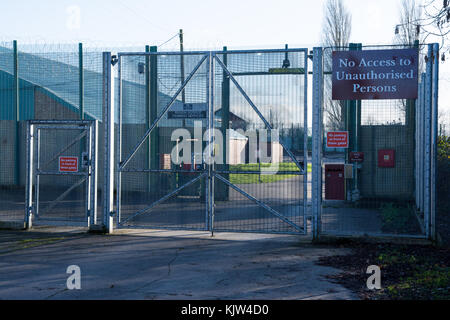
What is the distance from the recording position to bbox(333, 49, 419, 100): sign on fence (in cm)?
906

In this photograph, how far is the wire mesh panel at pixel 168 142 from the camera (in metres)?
10.1

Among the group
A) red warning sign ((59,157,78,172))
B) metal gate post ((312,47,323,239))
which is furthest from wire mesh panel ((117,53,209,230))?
metal gate post ((312,47,323,239))

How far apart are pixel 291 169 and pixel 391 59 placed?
2.66 metres

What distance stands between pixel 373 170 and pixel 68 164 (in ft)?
23.7

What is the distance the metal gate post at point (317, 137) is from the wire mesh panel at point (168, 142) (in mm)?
2095

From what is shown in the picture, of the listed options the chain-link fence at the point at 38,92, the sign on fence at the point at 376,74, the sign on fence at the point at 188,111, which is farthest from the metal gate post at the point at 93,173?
the chain-link fence at the point at 38,92

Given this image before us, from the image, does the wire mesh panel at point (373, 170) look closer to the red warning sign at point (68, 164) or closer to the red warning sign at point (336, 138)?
the red warning sign at point (336, 138)

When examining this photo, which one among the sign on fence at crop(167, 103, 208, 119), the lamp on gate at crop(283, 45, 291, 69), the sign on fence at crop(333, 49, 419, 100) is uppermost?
the lamp on gate at crop(283, 45, 291, 69)

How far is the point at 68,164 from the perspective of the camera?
1059 cm

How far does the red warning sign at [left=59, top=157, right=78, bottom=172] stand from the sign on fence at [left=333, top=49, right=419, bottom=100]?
540 cm

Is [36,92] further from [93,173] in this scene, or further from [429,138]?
[429,138]

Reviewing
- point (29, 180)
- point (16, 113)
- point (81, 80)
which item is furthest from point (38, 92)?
point (29, 180)

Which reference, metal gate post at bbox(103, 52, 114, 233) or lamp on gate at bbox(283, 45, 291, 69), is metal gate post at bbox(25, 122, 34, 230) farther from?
lamp on gate at bbox(283, 45, 291, 69)
